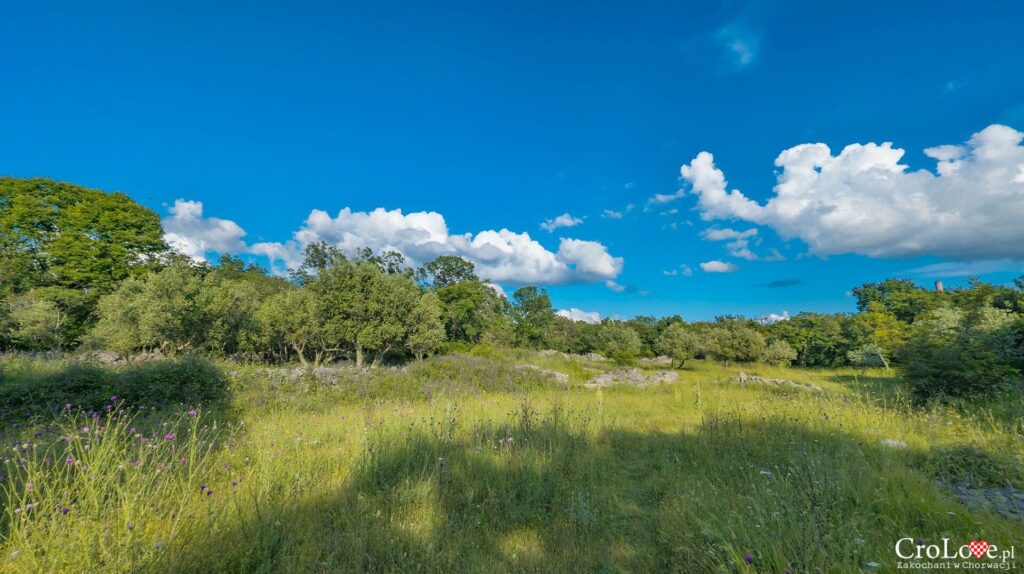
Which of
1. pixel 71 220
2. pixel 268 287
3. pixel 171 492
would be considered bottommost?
pixel 171 492

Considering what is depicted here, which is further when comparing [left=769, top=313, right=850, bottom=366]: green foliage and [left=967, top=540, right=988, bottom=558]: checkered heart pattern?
[left=769, top=313, right=850, bottom=366]: green foliage

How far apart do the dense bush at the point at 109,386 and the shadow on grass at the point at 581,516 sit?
7.42 meters

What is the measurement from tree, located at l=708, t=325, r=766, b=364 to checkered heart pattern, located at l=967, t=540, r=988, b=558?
33212 mm

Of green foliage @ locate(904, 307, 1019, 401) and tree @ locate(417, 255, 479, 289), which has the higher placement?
tree @ locate(417, 255, 479, 289)

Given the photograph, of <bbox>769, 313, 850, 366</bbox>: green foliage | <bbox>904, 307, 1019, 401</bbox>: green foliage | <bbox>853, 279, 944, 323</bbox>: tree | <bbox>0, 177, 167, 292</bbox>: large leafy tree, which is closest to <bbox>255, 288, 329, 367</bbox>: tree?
<bbox>0, 177, 167, 292</bbox>: large leafy tree

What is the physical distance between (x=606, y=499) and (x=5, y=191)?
149 feet

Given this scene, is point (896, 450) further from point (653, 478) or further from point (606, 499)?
point (606, 499)

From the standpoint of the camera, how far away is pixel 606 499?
14.4ft

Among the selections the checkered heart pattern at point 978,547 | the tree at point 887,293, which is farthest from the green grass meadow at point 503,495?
the tree at point 887,293

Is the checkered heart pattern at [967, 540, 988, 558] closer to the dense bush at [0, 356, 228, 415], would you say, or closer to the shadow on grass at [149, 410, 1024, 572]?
the shadow on grass at [149, 410, 1024, 572]

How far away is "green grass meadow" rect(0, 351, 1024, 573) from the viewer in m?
2.63

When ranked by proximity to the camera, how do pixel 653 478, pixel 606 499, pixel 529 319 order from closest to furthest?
pixel 606 499
pixel 653 478
pixel 529 319

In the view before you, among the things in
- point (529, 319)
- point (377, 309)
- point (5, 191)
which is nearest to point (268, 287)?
point (5, 191)

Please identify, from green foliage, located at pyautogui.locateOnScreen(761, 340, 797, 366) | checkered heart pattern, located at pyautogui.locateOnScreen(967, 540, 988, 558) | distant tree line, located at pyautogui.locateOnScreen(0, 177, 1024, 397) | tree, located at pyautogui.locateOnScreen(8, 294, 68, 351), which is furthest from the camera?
green foliage, located at pyautogui.locateOnScreen(761, 340, 797, 366)
